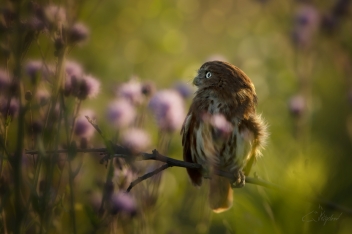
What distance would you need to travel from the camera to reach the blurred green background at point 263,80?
236cm

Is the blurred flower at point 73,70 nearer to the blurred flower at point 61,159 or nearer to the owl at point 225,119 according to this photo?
the blurred flower at point 61,159

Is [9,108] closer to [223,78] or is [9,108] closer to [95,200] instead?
[95,200]

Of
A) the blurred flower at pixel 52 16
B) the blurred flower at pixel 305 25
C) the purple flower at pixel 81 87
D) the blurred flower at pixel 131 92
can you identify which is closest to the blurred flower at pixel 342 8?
the blurred flower at pixel 305 25

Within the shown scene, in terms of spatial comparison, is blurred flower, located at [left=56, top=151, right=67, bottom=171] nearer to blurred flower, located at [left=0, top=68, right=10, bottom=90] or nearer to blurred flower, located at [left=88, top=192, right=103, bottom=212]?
blurred flower, located at [left=88, top=192, right=103, bottom=212]

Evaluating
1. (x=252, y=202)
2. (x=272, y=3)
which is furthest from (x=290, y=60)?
(x=252, y=202)

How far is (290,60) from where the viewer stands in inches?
190

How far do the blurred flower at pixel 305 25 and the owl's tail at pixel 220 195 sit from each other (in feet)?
5.23

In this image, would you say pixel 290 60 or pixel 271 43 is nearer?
pixel 290 60

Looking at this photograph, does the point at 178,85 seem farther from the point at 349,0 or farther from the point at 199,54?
the point at 199,54

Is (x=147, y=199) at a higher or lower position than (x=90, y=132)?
lower

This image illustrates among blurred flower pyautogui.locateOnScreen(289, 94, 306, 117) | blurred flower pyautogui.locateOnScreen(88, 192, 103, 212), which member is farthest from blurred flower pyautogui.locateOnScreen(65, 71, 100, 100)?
blurred flower pyautogui.locateOnScreen(289, 94, 306, 117)

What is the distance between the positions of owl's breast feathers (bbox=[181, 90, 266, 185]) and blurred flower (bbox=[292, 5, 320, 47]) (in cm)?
154

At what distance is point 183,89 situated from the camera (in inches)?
125

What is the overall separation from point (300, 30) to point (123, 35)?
1756 mm
